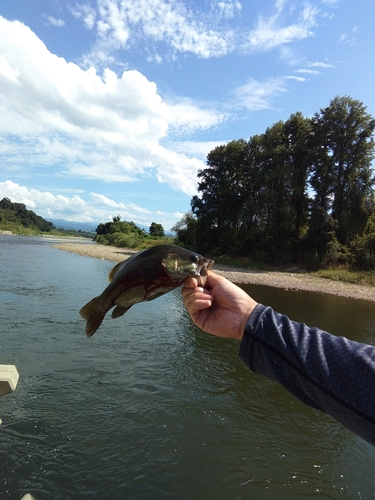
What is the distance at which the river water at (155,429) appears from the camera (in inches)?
234

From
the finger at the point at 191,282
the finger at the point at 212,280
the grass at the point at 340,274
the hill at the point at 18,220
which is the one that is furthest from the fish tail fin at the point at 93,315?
the hill at the point at 18,220

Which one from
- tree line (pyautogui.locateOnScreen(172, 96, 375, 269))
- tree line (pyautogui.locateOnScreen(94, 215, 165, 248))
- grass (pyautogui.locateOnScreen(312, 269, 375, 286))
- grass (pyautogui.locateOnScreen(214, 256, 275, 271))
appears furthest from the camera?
tree line (pyautogui.locateOnScreen(94, 215, 165, 248))

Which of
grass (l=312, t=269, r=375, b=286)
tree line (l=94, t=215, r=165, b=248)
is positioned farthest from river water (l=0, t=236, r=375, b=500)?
tree line (l=94, t=215, r=165, b=248)

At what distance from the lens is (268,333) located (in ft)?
7.34

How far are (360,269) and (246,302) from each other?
121 ft

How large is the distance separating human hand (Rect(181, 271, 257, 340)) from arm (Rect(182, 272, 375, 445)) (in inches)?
0.4

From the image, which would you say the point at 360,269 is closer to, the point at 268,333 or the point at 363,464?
the point at 363,464

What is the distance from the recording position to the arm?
5.98 ft

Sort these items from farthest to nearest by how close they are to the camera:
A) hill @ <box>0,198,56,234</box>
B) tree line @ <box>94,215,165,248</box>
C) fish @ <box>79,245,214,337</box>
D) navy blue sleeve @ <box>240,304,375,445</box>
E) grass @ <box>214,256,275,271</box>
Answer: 1. hill @ <box>0,198,56,234</box>
2. tree line @ <box>94,215,165,248</box>
3. grass @ <box>214,256,275,271</box>
4. fish @ <box>79,245,214,337</box>
5. navy blue sleeve @ <box>240,304,375,445</box>

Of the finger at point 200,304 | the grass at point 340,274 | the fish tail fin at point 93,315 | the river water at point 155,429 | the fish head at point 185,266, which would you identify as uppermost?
the fish head at point 185,266

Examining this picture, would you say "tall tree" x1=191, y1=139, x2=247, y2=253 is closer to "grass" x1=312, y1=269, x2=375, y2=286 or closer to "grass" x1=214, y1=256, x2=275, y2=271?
"grass" x1=214, y1=256, x2=275, y2=271

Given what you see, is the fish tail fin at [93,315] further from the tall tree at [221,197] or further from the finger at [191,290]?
the tall tree at [221,197]

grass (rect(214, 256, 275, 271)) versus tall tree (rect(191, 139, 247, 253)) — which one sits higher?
tall tree (rect(191, 139, 247, 253))

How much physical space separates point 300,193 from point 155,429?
1569 inches
